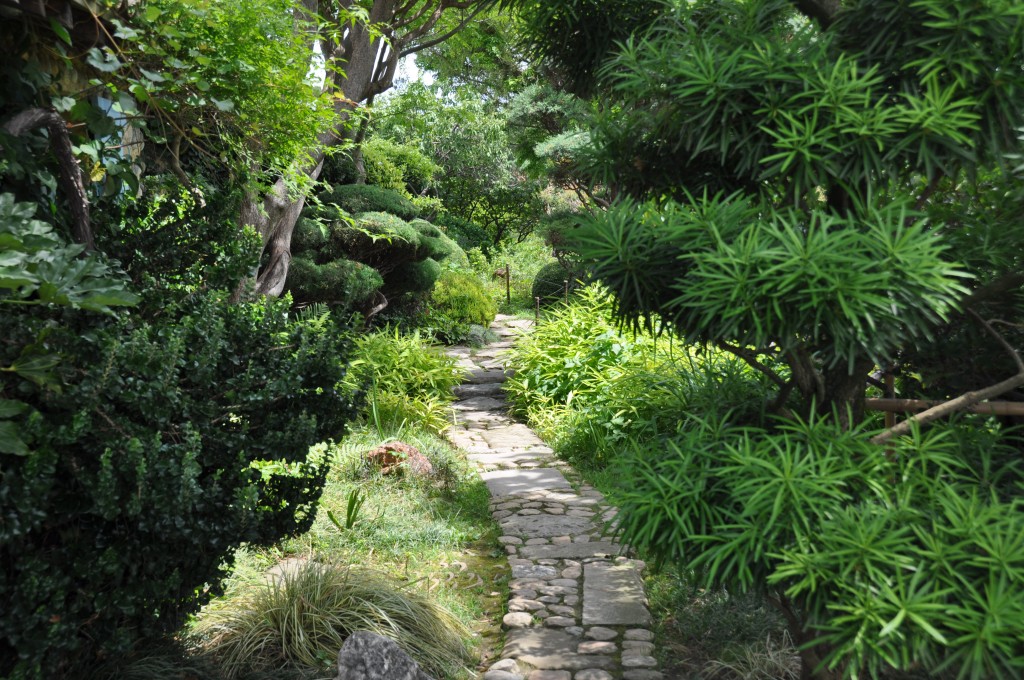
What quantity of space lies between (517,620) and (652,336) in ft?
6.04

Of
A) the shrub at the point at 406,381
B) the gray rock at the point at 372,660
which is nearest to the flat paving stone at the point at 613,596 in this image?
the gray rock at the point at 372,660

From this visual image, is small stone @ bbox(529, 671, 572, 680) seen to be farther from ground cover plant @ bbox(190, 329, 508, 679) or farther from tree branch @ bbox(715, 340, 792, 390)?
tree branch @ bbox(715, 340, 792, 390)

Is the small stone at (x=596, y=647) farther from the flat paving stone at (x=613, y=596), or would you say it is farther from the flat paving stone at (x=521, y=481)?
the flat paving stone at (x=521, y=481)

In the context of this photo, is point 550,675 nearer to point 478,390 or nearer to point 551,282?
point 478,390

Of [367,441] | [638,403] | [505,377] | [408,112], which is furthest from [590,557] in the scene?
[408,112]

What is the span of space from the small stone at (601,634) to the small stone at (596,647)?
4cm

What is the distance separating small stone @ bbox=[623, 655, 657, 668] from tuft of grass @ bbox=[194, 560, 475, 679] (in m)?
0.65

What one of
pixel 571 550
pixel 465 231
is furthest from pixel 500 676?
pixel 465 231

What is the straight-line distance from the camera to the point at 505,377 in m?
9.14

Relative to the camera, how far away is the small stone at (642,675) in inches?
122

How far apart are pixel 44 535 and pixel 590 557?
2.89 meters

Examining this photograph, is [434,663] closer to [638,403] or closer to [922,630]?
[922,630]

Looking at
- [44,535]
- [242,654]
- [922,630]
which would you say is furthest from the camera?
[242,654]

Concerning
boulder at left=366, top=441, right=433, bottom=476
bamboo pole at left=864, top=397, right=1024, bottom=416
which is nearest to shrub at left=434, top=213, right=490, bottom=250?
boulder at left=366, top=441, right=433, bottom=476
